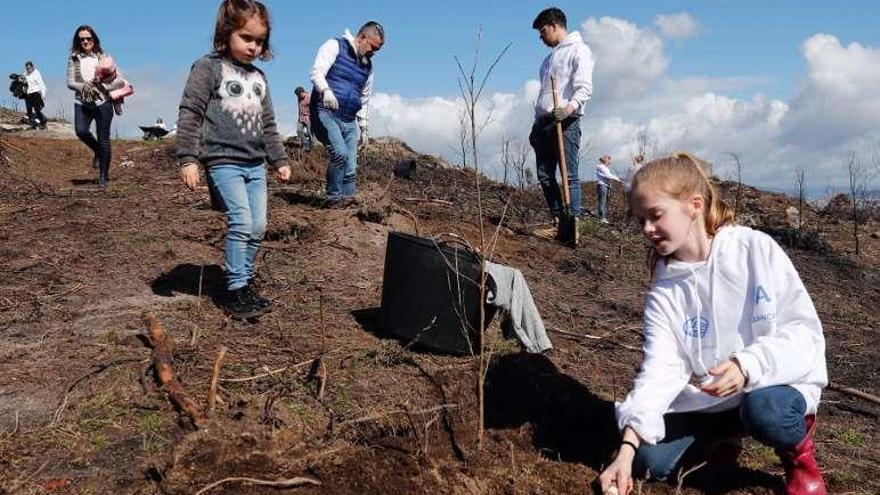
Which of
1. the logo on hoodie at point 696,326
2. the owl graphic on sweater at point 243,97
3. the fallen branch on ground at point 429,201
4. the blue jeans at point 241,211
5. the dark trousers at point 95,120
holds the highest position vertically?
the dark trousers at point 95,120

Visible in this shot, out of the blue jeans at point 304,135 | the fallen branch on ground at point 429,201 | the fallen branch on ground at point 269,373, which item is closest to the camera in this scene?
the fallen branch on ground at point 269,373

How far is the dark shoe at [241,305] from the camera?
3.64 m

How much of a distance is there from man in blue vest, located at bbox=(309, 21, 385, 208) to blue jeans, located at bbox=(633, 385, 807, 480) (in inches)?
153

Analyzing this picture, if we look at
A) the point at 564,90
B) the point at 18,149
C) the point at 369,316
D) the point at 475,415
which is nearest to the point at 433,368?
the point at 475,415

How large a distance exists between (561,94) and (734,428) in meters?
3.99

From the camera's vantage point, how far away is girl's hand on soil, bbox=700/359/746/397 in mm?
2160

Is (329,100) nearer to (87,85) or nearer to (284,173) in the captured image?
(284,173)

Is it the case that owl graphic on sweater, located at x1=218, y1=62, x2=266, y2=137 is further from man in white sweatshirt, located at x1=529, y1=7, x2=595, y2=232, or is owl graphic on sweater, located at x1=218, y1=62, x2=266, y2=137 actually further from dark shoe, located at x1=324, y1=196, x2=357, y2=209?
man in white sweatshirt, located at x1=529, y1=7, x2=595, y2=232

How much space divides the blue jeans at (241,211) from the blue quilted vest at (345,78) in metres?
2.19

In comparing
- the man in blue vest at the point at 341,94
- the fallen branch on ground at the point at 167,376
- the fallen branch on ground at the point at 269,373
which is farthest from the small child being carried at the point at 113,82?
the fallen branch on ground at the point at 269,373

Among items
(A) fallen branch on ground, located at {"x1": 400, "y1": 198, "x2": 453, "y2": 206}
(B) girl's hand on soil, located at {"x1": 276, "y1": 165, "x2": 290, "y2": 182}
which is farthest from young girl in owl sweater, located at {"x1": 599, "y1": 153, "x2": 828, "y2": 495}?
(A) fallen branch on ground, located at {"x1": 400, "y1": 198, "x2": 453, "y2": 206}

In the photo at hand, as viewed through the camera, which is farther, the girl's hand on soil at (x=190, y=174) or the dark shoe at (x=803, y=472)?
the girl's hand on soil at (x=190, y=174)

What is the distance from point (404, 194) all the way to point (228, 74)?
4.87 metres

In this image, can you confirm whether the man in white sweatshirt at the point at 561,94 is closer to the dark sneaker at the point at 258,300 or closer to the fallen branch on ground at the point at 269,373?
the dark sneaker at the point at 258,300
